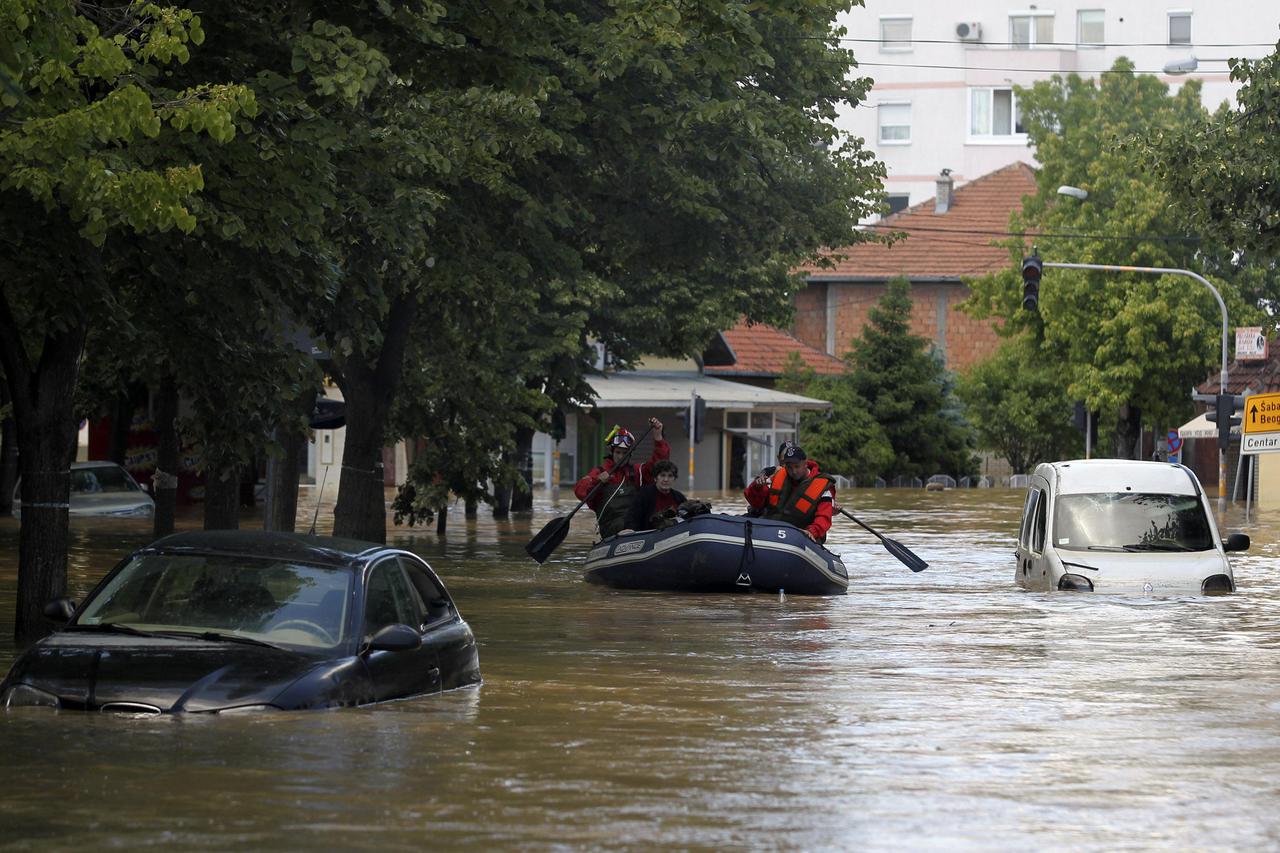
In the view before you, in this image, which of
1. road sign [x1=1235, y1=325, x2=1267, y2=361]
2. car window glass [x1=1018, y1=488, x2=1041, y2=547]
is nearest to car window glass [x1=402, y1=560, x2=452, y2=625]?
car window glass [x1=1018, y1=488, x2=1041, y2=547]

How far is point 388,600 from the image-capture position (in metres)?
12.7

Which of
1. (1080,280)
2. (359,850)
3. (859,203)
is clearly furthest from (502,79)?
(1080,280)

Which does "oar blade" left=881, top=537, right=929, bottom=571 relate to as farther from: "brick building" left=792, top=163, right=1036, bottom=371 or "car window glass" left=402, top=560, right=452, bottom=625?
"brick building" left=792, top=163, right=1036, bottom=371

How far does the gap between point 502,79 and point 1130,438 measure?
53.0 metres

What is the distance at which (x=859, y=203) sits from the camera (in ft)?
120

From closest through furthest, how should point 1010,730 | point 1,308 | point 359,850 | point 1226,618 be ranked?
point 359,850 → point 1010,730 → point 1,308 → point 1226,618

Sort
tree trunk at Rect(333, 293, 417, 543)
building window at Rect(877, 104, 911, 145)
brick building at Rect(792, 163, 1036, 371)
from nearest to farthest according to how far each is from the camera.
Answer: tree trunk at Rect(333, 293, 417, 543)
brick building at Rect(792, 163, 1036, 371)
building window at Rect(877, 104, 911, 145)

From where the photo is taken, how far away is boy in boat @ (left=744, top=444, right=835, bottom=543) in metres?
24.5

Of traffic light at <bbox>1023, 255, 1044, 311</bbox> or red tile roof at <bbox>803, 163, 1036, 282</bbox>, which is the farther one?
red tile roof at <bbox>803, 163, 1036, 282</bbox>

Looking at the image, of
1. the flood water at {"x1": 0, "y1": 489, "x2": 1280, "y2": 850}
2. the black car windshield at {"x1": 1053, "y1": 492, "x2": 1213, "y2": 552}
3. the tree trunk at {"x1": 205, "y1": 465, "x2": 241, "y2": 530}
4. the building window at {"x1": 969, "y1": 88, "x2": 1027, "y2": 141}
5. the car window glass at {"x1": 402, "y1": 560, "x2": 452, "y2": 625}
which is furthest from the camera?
the building window at {"x1": 969, "y1": 88, "x2": 1027, "y2": 141}

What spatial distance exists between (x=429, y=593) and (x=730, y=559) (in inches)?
430

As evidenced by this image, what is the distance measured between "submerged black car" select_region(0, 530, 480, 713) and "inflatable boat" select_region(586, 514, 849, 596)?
36.1 ft

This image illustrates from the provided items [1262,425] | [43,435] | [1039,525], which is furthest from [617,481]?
[1262,425]

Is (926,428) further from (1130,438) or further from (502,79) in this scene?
(502,79)
